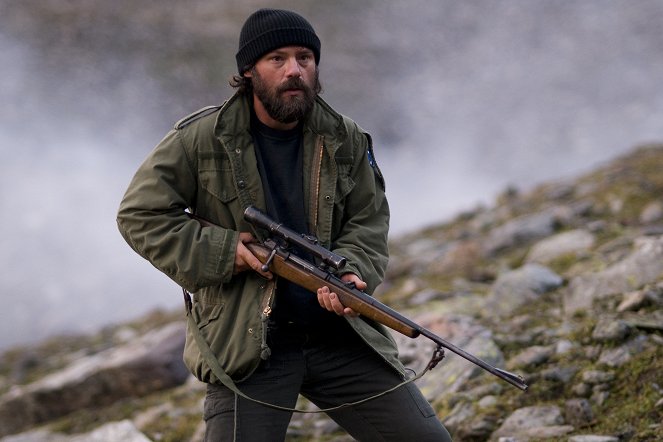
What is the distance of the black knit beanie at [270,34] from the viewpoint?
15.3ft

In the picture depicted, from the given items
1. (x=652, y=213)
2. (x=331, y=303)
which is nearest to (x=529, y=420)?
(x=331, y=303)

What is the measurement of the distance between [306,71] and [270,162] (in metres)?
0.55

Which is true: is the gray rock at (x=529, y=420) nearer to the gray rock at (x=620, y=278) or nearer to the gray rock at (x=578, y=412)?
the gray rock at (x=578, y=412)

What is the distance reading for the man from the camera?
4449 mm

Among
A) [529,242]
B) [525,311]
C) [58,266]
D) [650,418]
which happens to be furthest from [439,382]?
[58,266]

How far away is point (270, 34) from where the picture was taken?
4660mm

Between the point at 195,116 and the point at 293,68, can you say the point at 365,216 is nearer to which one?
the point at 293,68

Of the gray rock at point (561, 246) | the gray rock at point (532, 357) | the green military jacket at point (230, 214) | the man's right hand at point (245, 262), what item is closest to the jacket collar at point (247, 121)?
the green military jacket at point (230, 214)

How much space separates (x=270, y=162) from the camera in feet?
15.7

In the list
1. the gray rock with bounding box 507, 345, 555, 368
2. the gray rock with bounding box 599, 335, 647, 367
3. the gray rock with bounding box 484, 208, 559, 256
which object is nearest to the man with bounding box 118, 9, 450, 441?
the gray rock with bounding box 599, 335, 647, 367

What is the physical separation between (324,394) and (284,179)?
48.6 inches

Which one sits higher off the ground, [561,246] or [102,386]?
[561,246]

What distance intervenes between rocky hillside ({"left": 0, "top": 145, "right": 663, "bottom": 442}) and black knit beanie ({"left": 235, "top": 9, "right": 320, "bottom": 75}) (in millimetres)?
3360

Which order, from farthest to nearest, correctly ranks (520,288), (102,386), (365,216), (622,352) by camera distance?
(102,386), (520,288), (622,352), (365,216)
